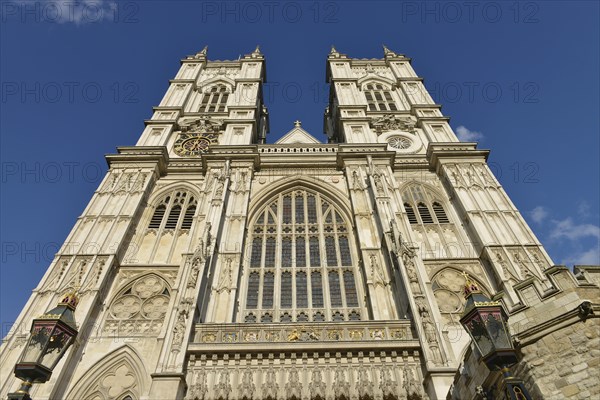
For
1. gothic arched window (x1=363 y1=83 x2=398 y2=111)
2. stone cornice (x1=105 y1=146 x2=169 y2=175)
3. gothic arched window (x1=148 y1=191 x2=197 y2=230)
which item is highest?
gothic arched window (x1=363 y1=83 x2=398 y2=111)

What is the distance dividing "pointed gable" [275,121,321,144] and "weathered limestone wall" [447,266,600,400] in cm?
1939

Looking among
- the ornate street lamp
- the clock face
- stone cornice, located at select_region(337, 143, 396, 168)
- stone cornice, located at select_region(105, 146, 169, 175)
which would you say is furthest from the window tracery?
stone cornice, located at select_region(337, 143, 396, 168)

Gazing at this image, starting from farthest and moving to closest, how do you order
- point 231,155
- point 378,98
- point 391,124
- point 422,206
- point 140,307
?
point 378,98 < point 391,124 < point 231,155 < point 422,206 < point 140,307

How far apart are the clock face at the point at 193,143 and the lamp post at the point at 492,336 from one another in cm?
1898

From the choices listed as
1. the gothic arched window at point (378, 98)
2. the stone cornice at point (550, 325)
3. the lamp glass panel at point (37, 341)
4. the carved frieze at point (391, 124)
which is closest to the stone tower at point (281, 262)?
the carved frieze at point (391, 124)

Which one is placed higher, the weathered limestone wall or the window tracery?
the window tracery

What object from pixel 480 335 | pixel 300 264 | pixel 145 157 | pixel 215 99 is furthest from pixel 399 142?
pixel 480 335

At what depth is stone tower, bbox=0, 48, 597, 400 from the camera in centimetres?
1176

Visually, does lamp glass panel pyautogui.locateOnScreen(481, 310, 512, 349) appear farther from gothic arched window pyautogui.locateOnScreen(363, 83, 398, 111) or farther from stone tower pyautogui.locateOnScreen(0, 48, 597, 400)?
gothic arched window pyautogui.locateOnScreen(363, 83, 398, 111)

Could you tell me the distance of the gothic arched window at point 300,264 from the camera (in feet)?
50.6

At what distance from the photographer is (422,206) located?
20.3 m

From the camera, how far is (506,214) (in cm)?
1831

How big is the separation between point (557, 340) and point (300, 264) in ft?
35.4

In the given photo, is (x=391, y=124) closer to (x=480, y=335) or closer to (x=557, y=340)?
(x=557, y=340)
